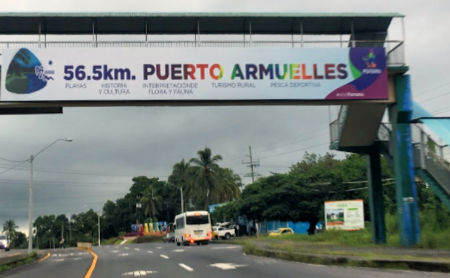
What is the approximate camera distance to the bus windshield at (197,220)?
42688mm

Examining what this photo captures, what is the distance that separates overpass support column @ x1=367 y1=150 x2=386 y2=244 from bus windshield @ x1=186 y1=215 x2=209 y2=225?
21.8 m

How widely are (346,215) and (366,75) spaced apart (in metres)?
18.2

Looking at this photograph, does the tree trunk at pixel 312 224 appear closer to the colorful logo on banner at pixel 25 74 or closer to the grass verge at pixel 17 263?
the grass verge at pixel 17 263

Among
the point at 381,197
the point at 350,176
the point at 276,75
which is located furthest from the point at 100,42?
the point at 350,176

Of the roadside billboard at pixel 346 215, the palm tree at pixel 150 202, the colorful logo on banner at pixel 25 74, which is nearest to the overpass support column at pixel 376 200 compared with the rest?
the roadside billboard at pixel 346 215

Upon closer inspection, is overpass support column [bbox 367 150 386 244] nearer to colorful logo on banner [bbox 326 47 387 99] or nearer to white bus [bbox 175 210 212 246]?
colorful logo on banner [bbox 326 47 387 99]

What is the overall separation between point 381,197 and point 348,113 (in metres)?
4.62

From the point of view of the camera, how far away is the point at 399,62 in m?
20.9

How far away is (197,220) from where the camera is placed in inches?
1687

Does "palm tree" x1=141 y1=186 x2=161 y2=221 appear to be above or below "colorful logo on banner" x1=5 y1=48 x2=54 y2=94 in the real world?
below

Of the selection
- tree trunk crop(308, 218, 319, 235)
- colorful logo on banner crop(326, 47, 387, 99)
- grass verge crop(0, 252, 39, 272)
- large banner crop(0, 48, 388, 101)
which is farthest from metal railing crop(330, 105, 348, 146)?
tree trunk crop(308, 218, 319, 235)

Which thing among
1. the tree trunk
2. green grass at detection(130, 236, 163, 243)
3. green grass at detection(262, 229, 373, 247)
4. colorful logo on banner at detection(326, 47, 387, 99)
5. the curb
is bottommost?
Result: green grass at detection(130, 236, 163, 243)

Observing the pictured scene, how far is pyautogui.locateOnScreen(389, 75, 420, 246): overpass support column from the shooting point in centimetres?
1969

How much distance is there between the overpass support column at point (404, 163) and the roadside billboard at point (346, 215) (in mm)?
16002
